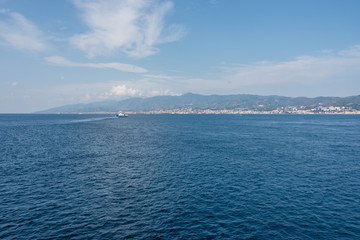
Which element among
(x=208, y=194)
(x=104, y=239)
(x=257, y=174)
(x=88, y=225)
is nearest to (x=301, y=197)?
(x=257, y=174)

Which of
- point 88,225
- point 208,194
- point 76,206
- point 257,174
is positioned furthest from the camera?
point 257,174

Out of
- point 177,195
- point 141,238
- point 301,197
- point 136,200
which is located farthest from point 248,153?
point 141,238

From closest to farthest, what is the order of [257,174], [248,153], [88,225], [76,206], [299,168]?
1. [88,225]
2. [76,206]
3. [257,174]
4. [299,168]
5. [248,153]

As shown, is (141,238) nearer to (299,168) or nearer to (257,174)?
(257,174)

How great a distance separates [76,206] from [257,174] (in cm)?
3722

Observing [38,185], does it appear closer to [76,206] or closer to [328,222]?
[76,206]

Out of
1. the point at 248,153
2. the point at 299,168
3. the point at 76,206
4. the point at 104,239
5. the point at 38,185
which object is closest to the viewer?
the point at 104,239

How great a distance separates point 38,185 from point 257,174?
151 feet

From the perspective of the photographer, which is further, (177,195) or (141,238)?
(177,195)

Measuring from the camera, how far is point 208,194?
36.6 metres

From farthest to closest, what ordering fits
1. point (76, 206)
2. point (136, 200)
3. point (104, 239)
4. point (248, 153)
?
point (248, 153) < point (136, 200) < point (76, 206) < point (104, 239)

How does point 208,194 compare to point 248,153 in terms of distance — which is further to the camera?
point 248,153

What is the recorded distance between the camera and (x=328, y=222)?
89.6 ft

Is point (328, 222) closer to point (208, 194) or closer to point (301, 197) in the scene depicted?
point (301, 197)
